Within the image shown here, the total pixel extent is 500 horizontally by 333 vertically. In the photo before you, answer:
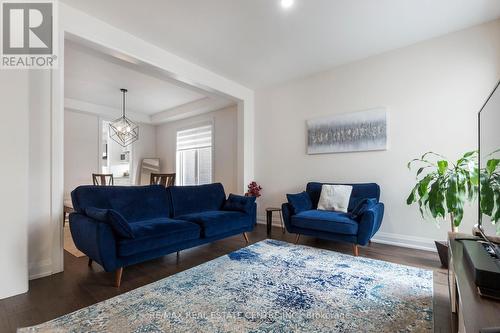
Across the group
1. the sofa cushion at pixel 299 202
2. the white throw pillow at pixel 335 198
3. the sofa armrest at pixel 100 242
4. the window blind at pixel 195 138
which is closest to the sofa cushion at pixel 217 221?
the sofa cushion at pixel 299 202

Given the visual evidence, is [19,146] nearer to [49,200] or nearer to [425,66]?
[49,200]

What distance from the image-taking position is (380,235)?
3496mm

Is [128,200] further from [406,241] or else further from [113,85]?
[406,241]

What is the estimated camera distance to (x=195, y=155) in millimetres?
6457

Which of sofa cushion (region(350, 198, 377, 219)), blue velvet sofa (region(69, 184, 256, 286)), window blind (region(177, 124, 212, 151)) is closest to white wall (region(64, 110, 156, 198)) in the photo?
window blind (region(177, 124, 212, 151))

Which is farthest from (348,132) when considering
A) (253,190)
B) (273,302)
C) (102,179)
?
(102,179)

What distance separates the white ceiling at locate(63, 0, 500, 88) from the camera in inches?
101

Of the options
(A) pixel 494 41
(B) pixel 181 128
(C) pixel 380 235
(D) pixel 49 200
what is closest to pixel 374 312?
(C) pixel 380 235

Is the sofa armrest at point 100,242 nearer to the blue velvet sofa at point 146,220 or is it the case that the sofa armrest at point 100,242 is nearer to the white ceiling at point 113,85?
the blue velvet sofa at point 146,220

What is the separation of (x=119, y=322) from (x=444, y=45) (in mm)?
4444

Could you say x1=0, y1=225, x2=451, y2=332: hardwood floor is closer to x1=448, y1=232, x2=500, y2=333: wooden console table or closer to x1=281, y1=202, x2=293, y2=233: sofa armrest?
x1=281, y1=202, x2=293, y2=233: sofa armrest

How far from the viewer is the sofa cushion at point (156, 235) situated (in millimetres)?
2190

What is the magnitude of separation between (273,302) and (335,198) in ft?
6.58

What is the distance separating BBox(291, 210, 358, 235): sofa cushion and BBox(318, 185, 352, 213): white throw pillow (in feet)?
0.48
